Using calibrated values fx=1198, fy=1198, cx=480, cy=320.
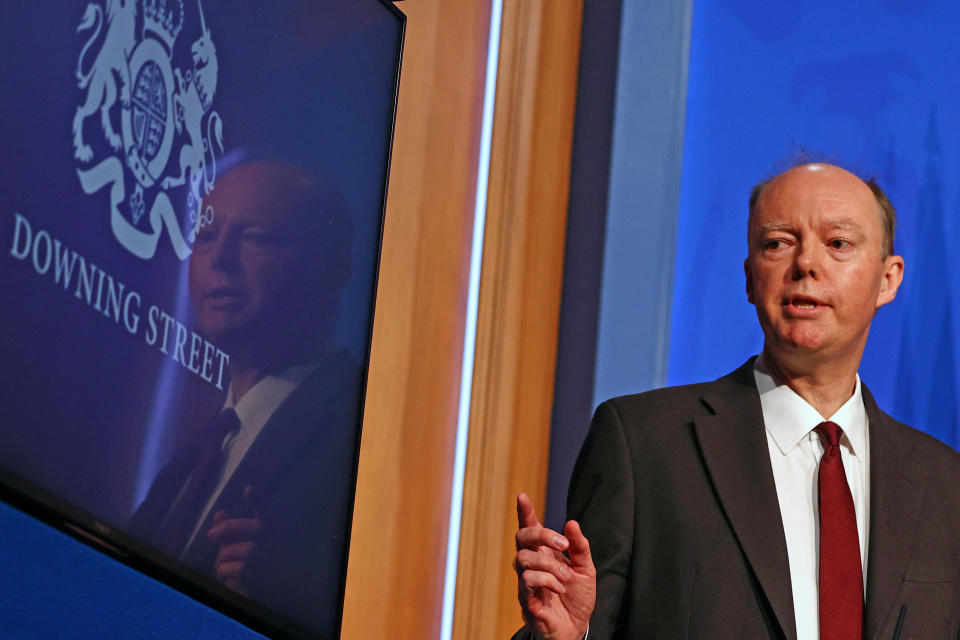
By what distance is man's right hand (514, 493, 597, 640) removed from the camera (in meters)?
1.58

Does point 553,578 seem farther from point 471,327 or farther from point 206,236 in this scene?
point 471,327

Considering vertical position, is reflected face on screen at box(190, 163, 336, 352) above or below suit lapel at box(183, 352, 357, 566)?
above

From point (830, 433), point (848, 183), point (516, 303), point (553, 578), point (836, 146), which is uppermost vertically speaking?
point (836, 146)

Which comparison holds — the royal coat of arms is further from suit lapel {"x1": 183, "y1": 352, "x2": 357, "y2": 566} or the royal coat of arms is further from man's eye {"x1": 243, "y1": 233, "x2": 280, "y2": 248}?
suit lapel {"x1": 183, "y1": 352, "x2": 357, "y2": 566}

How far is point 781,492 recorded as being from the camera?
1.92 metres

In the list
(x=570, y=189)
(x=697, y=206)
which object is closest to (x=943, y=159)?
(x=697, y=206)

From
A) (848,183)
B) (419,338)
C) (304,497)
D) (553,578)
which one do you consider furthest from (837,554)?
(419,338)

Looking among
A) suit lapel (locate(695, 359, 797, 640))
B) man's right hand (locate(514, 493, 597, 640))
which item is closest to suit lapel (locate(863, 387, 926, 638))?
suit lapel (locate(695, 359, 797, 640))

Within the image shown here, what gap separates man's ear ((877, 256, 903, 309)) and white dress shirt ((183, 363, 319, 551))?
1068 millimetres

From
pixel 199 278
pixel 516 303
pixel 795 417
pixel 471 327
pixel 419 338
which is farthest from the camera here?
pixel 516 303

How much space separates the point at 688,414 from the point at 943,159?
1.55 metres

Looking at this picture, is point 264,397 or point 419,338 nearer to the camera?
point 264,397

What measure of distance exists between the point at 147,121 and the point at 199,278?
255 millimetres

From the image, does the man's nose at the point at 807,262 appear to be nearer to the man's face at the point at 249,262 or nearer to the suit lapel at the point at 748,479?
the suit lapel at the point at 748,479
